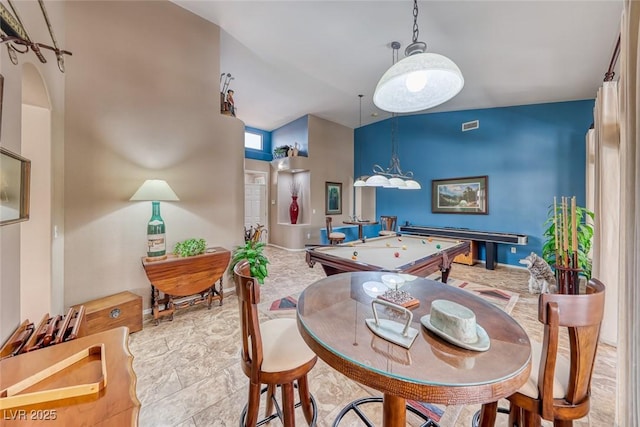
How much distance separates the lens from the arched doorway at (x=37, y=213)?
6.29 ft

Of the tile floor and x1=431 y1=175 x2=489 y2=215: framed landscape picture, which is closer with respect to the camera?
the tile floor

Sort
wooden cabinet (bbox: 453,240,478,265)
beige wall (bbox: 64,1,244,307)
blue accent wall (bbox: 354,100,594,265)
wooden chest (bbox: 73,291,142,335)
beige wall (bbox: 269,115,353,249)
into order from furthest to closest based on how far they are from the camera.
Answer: beige wall (bbox: 269,115,353,249), wooden cabinet (bbox: 453,240,478,265), blue accent wall (bbox: 354,100,594,265), beige wall (bbox: 64,1,244,307), wooden chest (bbox: 73,291,142,335)

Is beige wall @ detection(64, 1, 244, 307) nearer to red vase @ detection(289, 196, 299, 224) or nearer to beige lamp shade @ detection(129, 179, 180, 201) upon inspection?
beige lamp shade @ detection(129, 179, 180, 201)

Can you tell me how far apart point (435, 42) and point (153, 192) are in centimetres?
397

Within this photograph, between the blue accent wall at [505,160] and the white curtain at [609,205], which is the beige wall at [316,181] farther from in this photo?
the white curtain at [609,205]

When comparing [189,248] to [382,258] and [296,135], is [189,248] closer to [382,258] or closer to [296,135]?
[382,258]

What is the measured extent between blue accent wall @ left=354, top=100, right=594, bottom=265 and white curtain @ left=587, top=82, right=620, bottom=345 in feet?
8.06

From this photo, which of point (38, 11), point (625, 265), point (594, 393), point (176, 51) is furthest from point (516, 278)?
point (38, 11)

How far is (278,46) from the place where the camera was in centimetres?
351

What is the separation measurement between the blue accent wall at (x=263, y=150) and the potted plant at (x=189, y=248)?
168 inches

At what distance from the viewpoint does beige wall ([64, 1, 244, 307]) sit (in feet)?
7.84

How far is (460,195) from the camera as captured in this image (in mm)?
5488

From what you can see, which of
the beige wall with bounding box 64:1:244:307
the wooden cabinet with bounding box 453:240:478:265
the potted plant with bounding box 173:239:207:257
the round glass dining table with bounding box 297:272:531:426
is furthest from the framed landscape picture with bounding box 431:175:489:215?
the potted plant with bounding box 173:239:207:257

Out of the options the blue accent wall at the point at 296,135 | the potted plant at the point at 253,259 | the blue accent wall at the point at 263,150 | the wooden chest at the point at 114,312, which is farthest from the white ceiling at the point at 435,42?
the wooden chest at the point at 114,312
